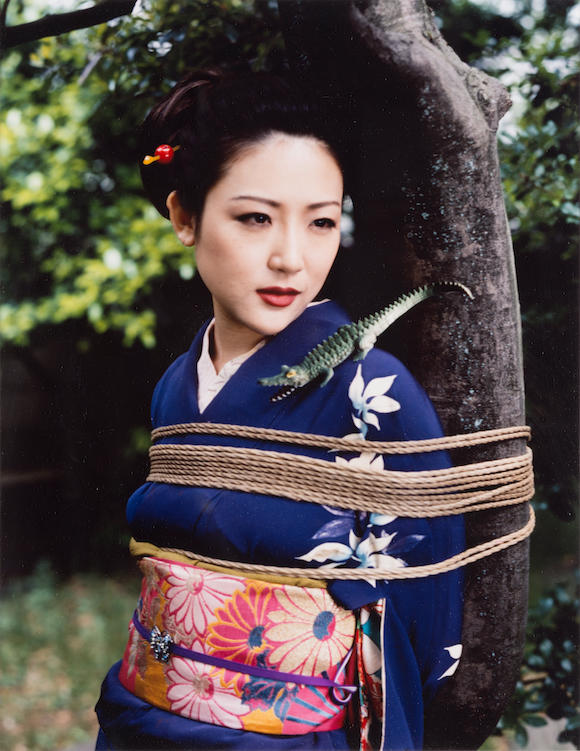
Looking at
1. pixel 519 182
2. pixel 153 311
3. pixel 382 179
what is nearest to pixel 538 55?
pixel 519 182

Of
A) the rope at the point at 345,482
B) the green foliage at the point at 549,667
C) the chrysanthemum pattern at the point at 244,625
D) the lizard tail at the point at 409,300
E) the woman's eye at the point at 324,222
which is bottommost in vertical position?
the green foliage at the point at 549,667

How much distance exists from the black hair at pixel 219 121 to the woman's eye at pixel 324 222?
90 millimetres

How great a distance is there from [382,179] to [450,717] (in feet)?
2.83

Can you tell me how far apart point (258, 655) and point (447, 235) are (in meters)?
0.69

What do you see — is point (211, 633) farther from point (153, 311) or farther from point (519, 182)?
point (519, 182)

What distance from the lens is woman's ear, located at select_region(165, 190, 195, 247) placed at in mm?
1151

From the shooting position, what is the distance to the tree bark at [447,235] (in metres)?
1.08

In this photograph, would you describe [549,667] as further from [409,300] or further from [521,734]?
[409,300]

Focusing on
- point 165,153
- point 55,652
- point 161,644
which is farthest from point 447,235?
point 55,652

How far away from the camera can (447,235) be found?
44.0 inches

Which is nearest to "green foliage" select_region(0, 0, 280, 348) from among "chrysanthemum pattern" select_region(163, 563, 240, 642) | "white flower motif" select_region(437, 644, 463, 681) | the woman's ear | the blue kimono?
the woman's ear

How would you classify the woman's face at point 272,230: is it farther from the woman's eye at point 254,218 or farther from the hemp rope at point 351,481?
the hemp rope at point 351,481

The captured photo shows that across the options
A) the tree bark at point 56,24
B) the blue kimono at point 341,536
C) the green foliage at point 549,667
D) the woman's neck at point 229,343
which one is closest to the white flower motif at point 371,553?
the blue kimono at point 341,536

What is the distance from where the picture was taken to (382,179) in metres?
1.14
